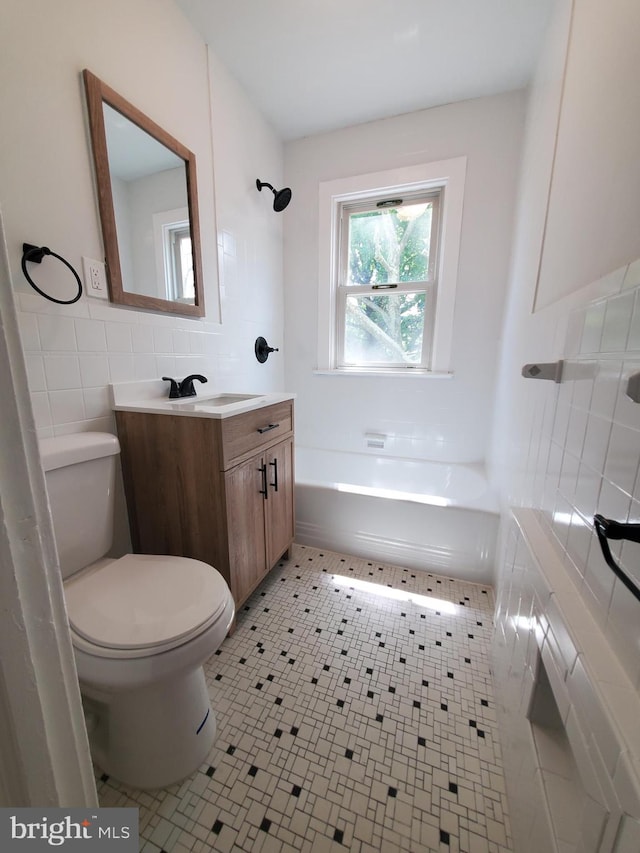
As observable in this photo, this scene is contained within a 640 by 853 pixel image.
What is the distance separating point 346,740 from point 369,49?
279 centimetres

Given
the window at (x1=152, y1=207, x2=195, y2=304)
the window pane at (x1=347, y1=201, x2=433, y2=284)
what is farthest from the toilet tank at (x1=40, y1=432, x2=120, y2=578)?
the window pane at (x1=347, y1=201, x2=433, y2=284)

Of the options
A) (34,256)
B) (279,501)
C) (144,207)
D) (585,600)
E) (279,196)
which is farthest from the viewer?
(279,196)

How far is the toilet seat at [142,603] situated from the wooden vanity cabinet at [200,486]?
179mm

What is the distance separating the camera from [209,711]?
3.22 feet

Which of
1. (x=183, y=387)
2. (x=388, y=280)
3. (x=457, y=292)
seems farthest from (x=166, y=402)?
(x=457, y=292)

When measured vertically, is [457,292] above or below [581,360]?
above

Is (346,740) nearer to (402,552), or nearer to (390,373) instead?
(402,552)

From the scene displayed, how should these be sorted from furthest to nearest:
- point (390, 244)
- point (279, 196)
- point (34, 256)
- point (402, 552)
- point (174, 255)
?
1. point (390, 244)
2. point (279, 196)
3. point (402, 552)
4. point (174, 255)
5. point (34, 256)

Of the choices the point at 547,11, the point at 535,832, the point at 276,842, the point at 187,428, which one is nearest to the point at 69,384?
the point at 187,428

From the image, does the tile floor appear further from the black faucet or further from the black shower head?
the black shower head

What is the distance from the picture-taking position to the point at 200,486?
1192 millimetres

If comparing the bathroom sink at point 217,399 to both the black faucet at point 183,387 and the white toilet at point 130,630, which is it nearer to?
the black faucet at point 183,387

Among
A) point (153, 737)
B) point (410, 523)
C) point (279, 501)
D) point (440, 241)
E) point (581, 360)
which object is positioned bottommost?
point (153, 737)

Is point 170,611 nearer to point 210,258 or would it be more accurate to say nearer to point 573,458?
point 573,458
